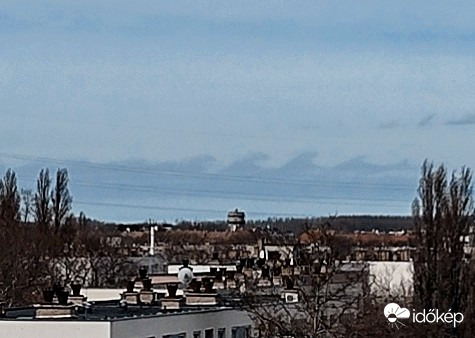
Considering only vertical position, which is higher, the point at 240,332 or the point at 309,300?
the point at 309,300

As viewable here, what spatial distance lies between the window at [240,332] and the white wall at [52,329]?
9.44 m

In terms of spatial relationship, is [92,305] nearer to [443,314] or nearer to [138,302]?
[138,302]

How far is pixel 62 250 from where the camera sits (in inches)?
3022

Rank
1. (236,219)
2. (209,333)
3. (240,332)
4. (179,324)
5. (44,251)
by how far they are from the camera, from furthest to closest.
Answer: (236,219)
(44,251)
(240,332)
(209,333)
(179,324)

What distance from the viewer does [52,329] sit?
104 ft

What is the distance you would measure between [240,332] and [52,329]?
1018 cm

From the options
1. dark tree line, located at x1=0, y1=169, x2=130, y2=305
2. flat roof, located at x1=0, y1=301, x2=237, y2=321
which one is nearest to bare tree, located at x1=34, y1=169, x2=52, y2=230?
dark tree line, located at x1=0, y1=169, x2=130, y2=305

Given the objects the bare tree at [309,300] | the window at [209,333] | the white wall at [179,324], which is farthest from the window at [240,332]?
the window at [209,333]

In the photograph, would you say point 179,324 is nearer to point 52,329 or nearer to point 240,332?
point 52,329

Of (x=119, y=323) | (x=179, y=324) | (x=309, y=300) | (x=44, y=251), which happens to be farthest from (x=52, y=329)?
(x=44, y=251)

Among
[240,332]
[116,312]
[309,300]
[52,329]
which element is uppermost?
[309,300]

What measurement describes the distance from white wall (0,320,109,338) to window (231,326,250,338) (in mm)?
9440

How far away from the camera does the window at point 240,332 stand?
4016 centimetres

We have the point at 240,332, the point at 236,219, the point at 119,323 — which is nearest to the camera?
the point at 119,323
